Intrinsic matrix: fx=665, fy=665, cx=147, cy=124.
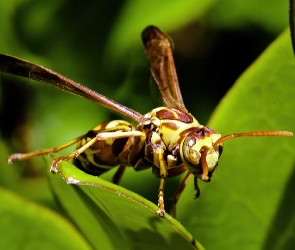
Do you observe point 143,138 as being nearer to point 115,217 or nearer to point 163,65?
point 163,65

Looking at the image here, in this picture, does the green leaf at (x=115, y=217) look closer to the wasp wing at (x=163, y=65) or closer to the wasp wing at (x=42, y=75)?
the wasp wing at (x=42, y=75)

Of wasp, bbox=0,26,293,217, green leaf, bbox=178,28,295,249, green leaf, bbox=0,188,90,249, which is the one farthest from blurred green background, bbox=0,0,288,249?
green leaf, bbox=0,188,90,249

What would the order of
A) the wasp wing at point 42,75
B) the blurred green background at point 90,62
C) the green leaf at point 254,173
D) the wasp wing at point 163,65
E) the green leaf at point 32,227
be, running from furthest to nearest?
the blurred green background at point 90,62, the wasp wing at point 163,65, the wasp wing at point 42,75, the green leaf at point 254,173, the green leaf at point 32,227

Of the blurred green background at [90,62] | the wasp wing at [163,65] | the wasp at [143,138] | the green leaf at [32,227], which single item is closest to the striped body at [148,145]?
the wasp at [143,138]

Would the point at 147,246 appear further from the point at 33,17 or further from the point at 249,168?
the point at 33,17

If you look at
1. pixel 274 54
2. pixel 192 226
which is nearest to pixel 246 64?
pixel 274 54

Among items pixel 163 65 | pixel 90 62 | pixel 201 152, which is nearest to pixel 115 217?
pixel 201 152

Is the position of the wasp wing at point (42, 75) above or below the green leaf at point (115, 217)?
above
